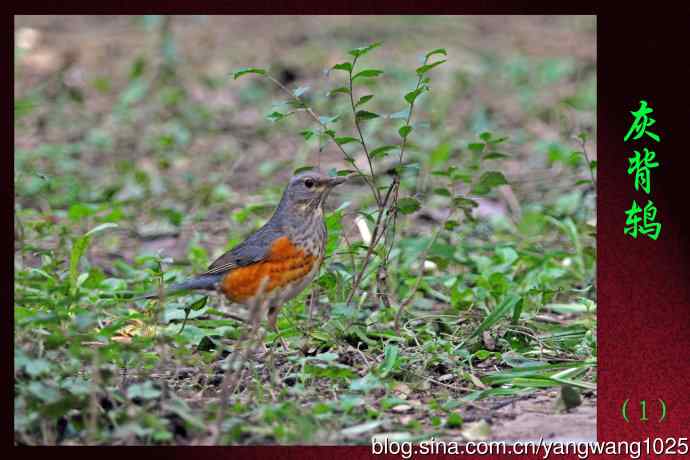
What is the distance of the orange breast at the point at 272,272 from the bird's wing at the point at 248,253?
31 mm

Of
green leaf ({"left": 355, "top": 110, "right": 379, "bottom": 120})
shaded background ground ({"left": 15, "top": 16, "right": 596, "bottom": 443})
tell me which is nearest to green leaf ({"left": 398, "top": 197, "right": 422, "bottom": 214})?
green leaf ({"left": 355, "top": 110, "right": 379, "bottom": 120})

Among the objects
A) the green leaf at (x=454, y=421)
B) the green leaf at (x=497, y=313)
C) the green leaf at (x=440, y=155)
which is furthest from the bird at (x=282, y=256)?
the green leaf at (x=440, y=155)

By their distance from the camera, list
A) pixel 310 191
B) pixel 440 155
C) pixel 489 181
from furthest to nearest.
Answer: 1. pixel 440 155
2. pixel 310 191
3. pixel 489 181

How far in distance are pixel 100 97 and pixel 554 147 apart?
4.92 meters

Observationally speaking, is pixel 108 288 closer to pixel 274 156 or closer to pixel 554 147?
pixel 274 156

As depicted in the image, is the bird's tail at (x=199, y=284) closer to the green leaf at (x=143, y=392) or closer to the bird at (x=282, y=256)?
the bird at (x=282, y=256)

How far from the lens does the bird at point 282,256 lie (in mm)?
5660

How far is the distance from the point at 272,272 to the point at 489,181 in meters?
1.31

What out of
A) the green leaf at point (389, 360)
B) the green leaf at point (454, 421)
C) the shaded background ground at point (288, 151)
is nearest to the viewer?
the green leaf at point (454, 421)

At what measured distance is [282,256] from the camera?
571 centimetres

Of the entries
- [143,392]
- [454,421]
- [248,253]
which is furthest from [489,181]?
[143,392]

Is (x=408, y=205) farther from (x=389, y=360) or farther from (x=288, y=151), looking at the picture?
(x=288, y=151)

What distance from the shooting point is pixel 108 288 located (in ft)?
20.5

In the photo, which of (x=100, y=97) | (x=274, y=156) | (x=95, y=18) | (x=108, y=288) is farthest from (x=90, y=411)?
(x=95, y=18)
